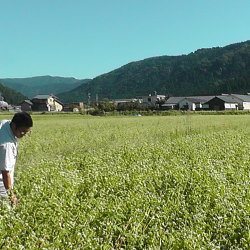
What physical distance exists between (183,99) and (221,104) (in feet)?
42.2

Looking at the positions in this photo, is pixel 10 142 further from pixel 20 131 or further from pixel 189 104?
pixel 189 104

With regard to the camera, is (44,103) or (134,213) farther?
(44,103)

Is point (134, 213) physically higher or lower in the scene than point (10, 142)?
lower

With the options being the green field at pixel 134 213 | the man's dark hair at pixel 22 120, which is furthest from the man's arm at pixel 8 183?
the man's dark hair at pixel 22 120

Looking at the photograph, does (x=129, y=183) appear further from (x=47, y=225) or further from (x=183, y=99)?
(x=183, y=99)

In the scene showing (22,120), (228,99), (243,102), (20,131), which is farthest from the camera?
(243,102)

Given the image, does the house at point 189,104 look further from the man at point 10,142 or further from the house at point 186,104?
the man at point 10,142

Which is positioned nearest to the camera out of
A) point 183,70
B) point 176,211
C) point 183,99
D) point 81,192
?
point 176,211

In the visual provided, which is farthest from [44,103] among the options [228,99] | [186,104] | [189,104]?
[228,99]

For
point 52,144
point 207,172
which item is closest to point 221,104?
point 52,144

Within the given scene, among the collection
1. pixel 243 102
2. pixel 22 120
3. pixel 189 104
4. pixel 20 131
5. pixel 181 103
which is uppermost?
pixel 22 120

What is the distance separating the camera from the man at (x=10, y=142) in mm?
5590

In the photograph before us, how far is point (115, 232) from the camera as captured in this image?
4969mm

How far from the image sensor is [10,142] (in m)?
5.67
